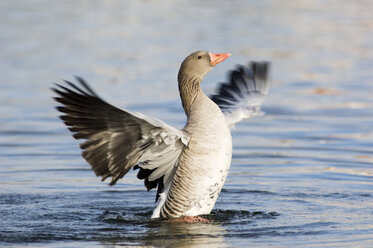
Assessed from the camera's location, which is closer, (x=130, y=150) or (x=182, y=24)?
(x=130, y=150)

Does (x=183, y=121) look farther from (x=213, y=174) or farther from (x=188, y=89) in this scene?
(x=213, y=174)

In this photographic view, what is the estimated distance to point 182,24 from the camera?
26.6 m

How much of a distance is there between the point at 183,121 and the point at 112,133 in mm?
6849

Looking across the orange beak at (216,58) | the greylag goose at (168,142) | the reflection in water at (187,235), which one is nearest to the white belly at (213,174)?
the greylag goose at (168,142)

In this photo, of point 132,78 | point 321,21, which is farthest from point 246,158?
point 321,21

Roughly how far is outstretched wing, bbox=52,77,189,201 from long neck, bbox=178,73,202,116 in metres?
0.68

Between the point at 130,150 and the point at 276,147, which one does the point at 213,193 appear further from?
the point at 276,147

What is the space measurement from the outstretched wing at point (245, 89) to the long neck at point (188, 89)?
3.86 feet

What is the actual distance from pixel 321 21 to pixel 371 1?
22.3 feet

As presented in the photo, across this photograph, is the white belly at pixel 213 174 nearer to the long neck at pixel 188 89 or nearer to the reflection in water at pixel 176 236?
the reflection in water at pixel 176 236

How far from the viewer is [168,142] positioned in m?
→ 8.20

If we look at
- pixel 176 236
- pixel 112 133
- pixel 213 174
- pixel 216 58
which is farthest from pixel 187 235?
pixel 216 58

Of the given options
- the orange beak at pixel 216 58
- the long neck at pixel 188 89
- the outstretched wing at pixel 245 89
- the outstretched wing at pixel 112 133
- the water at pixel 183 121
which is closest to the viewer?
the outstretched wing at pixel 112 133

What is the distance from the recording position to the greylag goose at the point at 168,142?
7.70 metres
